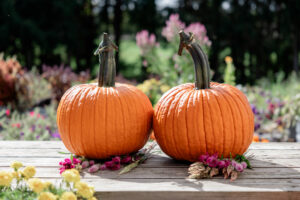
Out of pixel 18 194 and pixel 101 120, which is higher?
pixel 101 120

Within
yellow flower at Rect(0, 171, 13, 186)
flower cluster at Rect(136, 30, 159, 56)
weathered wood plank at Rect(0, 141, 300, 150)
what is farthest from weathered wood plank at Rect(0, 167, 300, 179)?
flower cluster at Rect(136, 30, 159, 56)

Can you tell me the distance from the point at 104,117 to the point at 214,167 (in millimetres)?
674

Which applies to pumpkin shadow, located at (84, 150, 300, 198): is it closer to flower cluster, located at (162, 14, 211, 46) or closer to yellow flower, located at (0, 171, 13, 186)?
yellow flower, located at (0, 171, 13, 186)

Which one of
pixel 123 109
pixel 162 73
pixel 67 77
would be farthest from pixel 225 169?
pixel 67 77

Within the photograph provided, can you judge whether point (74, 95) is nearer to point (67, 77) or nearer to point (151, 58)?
point (151, 58)

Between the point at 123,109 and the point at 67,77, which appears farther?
the point at 67,77

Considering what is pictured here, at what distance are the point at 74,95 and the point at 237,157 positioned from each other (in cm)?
103

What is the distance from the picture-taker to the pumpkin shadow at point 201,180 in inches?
59.8

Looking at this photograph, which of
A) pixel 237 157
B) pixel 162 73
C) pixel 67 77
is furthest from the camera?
pixel 67 77

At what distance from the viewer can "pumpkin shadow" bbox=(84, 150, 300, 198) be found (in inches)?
59.8

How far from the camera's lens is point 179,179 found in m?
1.64

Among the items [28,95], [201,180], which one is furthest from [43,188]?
[28,95]

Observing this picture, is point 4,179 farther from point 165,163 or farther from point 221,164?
point 221,164

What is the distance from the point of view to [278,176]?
1688 millimetres
